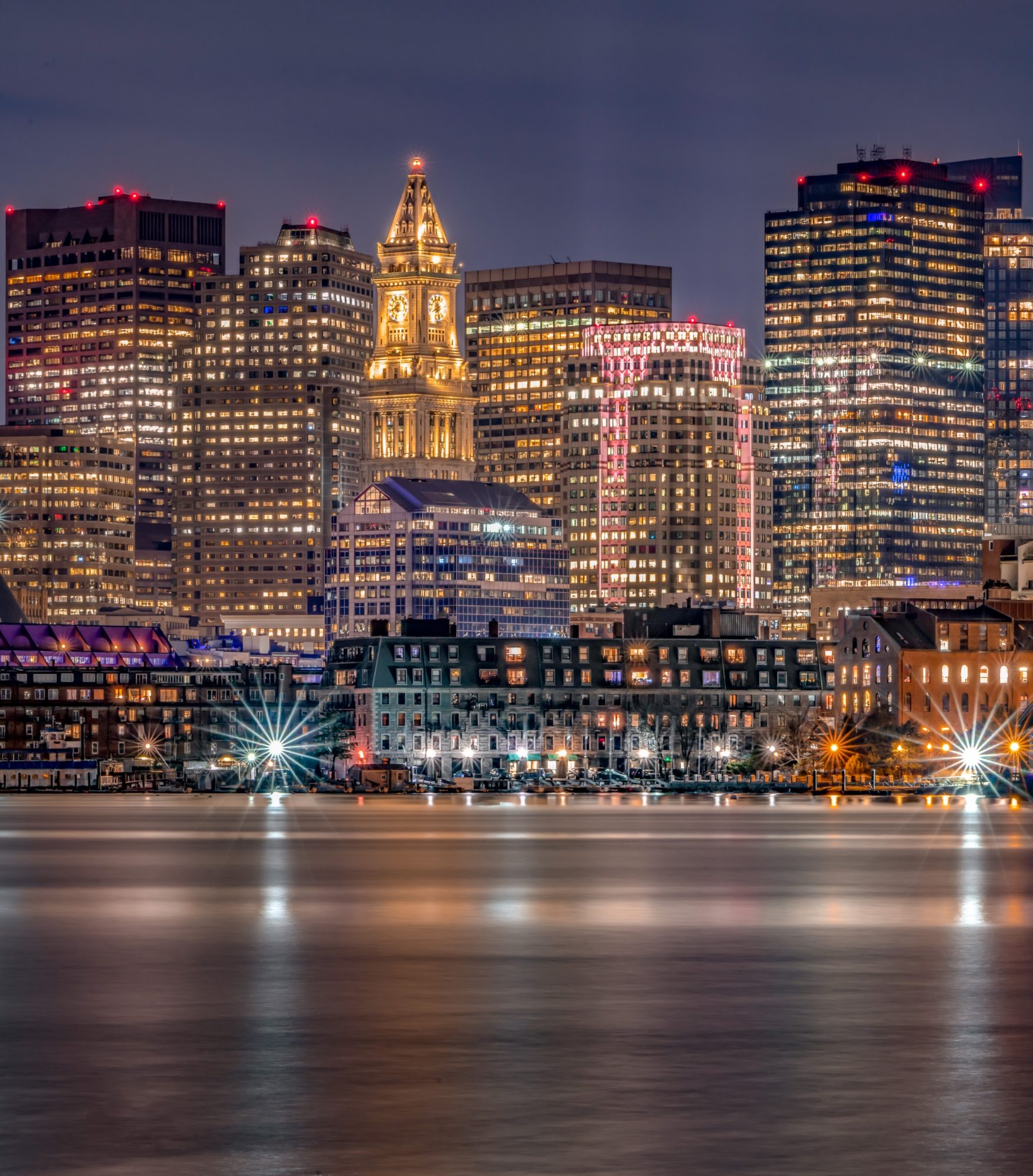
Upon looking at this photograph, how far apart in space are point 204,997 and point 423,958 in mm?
7321

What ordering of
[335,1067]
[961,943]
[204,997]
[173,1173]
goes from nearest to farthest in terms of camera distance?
[173,1173], [335,1067], [204,997], [961,943]

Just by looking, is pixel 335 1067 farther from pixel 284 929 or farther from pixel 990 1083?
pixel 284 929

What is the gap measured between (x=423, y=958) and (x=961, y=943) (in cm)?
1185

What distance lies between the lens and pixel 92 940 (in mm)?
51469

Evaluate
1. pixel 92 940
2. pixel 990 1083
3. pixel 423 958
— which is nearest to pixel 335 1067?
pixel 990 1083

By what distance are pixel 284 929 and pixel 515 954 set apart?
7.63 meters

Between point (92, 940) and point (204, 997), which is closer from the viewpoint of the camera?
point (204, 997)

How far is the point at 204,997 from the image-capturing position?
41594mm

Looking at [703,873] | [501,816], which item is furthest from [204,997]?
[501,816]

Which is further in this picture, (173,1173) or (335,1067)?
(335,1067)

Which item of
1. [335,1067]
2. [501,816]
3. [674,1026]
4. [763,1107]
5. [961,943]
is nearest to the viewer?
[763,1107]

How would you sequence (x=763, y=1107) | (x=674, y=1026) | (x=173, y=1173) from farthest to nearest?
1. (x=674, y=1026)
2. (x=763, y=1107)
3. (x=173, y=1173)

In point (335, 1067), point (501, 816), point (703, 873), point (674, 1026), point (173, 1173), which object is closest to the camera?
point (173, 1173)

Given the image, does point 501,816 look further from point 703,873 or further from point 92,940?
point 92,940
